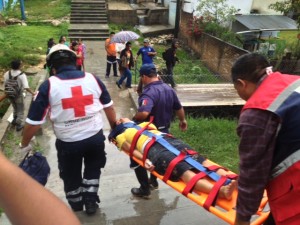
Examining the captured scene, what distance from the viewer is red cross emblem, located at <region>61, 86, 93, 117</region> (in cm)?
340

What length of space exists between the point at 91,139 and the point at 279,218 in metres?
2.10

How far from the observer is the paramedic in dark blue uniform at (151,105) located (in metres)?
4.22

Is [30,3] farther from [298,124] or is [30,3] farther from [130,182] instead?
[298,124]

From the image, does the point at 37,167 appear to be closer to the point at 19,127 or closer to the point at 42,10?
the point at 19,127

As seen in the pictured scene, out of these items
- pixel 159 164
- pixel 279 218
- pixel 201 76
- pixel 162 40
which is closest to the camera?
pixel 279 218

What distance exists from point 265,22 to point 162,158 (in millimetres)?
14337

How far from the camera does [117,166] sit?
5.77m

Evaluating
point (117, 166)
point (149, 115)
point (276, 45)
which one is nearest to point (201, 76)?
point (276, 45)

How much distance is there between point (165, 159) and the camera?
3609 mm

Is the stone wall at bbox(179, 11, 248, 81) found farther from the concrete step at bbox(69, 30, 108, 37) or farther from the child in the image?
the child

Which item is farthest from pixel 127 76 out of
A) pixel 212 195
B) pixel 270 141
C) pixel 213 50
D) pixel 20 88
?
pixel 270 141

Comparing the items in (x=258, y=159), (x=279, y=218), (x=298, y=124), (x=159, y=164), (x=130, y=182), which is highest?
(x=298, y=124)

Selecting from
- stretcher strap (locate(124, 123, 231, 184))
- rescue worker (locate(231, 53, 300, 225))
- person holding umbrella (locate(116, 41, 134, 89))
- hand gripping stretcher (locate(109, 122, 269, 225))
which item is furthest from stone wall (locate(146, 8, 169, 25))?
rescue worker (locate(231, 53, 300, 225))

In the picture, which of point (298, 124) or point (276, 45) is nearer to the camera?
point (298, 124)
